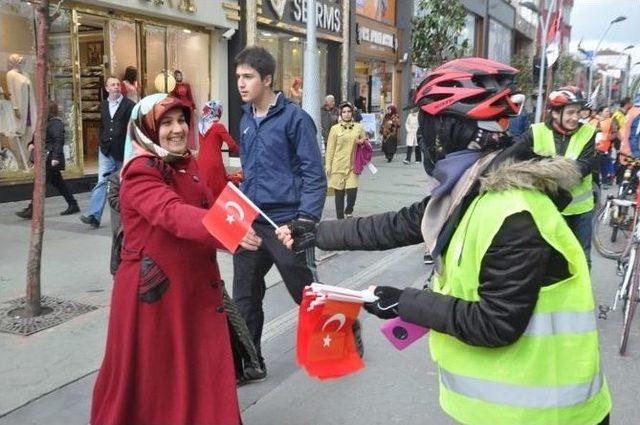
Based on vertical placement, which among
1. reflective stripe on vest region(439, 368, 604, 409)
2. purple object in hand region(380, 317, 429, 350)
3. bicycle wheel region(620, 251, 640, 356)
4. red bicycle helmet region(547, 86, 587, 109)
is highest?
red bicycle helmet region(547, 86, 587, 109)

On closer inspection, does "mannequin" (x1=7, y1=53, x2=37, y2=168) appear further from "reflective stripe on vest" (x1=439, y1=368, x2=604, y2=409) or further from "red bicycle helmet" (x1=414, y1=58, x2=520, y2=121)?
"reflective stripe on vest" (x1=439, y1=368, x2=604, y2=409)

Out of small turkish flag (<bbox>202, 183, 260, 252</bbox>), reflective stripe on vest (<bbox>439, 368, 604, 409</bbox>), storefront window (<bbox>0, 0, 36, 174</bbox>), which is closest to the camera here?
reflective stripe on vest (<bbox>439, 368, 604, 409</bbox>)

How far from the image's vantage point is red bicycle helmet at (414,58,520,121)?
189 centimetres

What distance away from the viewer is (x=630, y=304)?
517 cm

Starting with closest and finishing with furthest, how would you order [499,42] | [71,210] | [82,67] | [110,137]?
[110,137], [71,210], [82,67], [499,42]

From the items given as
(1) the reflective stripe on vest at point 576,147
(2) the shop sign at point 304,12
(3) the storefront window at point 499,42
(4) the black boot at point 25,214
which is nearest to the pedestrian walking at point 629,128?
(1) the reflective stripe on vest at point 576,147

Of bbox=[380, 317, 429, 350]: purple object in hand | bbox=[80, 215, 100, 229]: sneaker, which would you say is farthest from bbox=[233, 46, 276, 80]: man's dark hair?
bbox=[80, 215, 100, 229]: sneaker

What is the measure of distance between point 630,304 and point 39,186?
470cm

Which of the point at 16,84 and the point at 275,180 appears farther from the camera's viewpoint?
the point at 16,84

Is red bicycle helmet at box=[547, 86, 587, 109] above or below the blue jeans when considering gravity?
above

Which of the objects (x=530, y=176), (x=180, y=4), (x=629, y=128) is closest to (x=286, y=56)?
(x=180, y=4)

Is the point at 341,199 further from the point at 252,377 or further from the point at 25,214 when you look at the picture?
the point at 252,377

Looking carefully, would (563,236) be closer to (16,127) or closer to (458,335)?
(458,335)

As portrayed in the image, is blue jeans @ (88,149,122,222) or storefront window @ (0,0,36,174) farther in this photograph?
storefront window @ (0,0,36,174)
